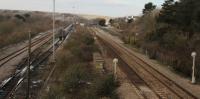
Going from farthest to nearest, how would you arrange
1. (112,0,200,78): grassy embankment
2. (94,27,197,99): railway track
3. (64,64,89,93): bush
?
(112,0,200,78): grassy embankment < (94,27,197,99): railway track < (64,64,89,93): bush

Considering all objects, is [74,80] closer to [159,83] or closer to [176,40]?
[159,83]

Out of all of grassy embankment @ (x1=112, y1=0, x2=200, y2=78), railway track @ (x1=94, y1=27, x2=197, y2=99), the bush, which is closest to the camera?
the bush

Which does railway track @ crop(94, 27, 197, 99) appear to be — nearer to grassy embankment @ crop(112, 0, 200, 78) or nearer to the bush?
grassy embankment @ crop(112, 0, 200, 78)

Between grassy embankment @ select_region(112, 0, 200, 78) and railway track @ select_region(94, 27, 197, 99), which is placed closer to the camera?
railway track @ select_region(94, 27, 197, 99)

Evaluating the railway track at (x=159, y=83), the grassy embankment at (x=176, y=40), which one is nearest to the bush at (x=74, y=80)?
the railway track at (x=159, y=83)

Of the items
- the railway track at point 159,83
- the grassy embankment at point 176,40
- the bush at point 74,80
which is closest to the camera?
the bush at point 74,80

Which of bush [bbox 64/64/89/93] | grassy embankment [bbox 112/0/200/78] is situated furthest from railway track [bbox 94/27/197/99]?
bush [bbox 64/64/89/93]

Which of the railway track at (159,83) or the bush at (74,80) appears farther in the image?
the railway track at (159,83)

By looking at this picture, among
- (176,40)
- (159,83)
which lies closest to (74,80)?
(159,83)

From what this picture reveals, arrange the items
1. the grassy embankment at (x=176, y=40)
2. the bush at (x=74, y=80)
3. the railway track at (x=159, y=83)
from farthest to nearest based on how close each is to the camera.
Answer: the grassy embankment at (x=176, y=40) < the railway track at (x=159, y=83) < the bush at (x=74, y=80)

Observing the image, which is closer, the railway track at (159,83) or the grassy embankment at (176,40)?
the railway track at (159,83)

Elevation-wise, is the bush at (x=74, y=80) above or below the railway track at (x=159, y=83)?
above

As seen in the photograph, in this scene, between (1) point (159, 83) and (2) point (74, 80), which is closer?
(2) point (74, 80)

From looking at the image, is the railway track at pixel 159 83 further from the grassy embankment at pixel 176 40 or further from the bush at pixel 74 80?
the bush at pixel 74 80
